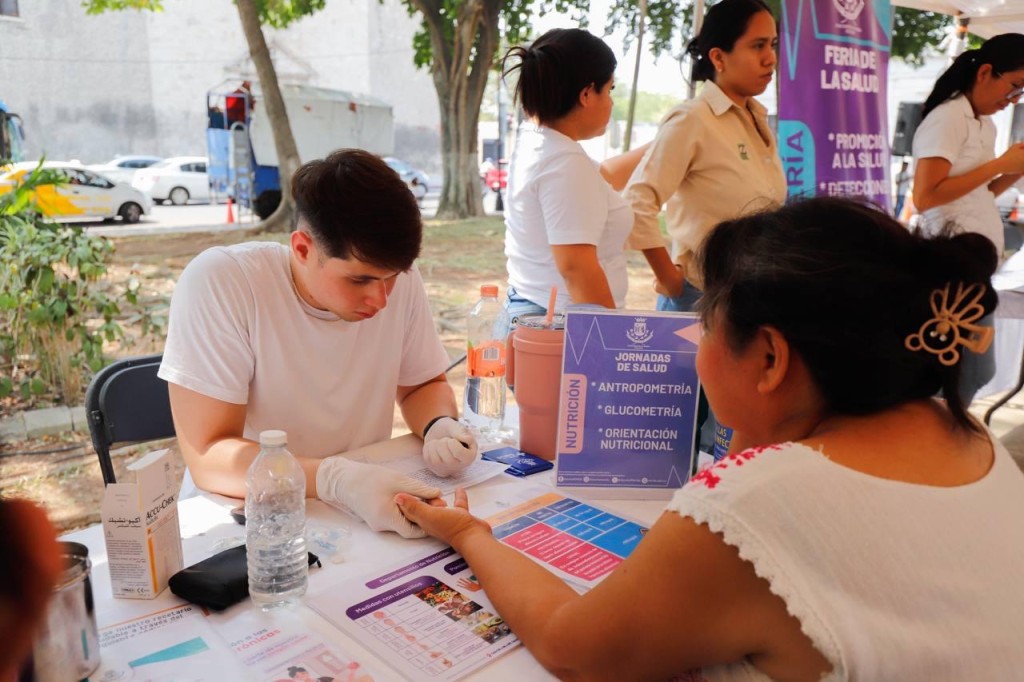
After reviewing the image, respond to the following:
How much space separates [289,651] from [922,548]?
0.69m

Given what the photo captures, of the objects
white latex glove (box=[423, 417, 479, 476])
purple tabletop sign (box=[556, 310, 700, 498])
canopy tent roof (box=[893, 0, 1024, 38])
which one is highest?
canopy tent roof (box=[893, 0, 1024, 38])

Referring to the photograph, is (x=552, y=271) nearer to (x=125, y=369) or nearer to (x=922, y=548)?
(x=125, y=369)

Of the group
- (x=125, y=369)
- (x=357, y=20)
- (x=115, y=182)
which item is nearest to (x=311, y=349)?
(x=125, y=369)

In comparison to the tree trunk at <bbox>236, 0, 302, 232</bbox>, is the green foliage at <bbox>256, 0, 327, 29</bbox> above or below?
above

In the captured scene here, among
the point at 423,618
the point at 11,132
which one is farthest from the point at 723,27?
the point at 11,132

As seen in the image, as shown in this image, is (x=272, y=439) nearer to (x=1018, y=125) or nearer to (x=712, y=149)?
(x=712, y=149)

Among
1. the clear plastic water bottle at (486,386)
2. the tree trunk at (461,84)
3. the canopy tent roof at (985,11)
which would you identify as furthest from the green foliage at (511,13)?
the clear plastic water bottle at (486,386)

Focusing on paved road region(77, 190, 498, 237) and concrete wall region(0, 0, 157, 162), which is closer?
concrete wall region(0, 0, 157, 162)

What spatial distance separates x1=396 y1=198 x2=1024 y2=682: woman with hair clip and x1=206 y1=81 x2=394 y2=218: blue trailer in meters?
9.01

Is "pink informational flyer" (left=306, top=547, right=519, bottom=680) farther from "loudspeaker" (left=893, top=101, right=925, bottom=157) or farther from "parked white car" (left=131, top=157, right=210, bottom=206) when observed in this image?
"parked white car" (left=131, top=157, right=210, bottom=206)

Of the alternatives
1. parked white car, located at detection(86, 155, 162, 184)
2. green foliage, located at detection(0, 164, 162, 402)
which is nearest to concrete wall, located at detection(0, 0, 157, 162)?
green foliage, located at detection(0, 164, 162, 402)

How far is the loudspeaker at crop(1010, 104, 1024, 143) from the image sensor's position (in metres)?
7.95

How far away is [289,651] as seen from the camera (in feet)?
2.83

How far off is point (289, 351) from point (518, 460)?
52cm
